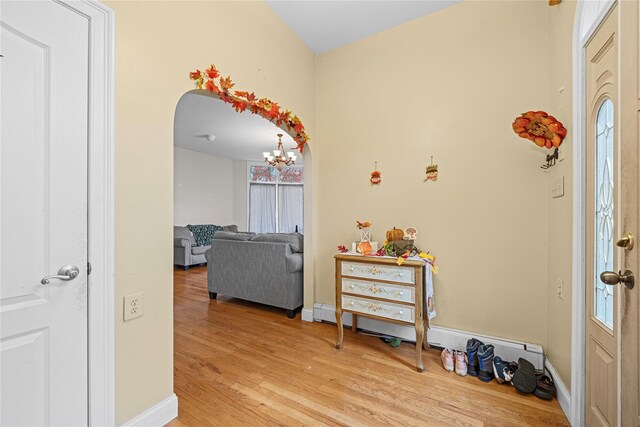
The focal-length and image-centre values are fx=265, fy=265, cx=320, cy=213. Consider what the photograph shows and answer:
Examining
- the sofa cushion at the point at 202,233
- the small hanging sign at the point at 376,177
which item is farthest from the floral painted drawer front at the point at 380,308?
the sofa cushion at the point at 202,233

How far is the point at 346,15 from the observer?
2.38 m

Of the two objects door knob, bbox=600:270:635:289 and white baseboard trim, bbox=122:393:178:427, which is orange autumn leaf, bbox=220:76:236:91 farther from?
door knob, bbox=600:270:635:289

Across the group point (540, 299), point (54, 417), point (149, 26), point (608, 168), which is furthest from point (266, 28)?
point (540, 299)

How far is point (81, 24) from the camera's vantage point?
1.18 m

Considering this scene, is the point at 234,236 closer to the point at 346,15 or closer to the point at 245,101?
the point at 245,101

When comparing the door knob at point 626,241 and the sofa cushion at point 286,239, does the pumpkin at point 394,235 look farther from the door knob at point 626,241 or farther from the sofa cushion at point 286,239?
the door knob at point 626,241

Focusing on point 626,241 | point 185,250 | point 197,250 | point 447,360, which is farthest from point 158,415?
point 197,250

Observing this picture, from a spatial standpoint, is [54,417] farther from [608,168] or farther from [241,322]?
[608,168]

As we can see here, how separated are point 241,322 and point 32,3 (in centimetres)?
272

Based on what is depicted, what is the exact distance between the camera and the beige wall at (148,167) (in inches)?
51.3

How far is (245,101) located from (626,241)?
7.18 ft

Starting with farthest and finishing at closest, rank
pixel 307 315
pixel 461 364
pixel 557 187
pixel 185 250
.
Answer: pixel 185 250 < pixel 307 315 < pixel 461 364 < pixel 557 187

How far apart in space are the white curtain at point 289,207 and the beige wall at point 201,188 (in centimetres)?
142

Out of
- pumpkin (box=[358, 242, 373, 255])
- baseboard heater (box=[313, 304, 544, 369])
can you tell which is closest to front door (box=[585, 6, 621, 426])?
baseboard heater (box=[313, 304, 544, 369])
